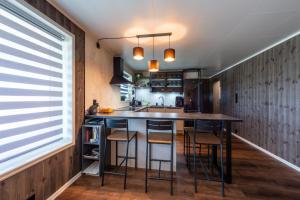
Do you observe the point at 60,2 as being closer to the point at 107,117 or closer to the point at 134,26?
the point at 134,26

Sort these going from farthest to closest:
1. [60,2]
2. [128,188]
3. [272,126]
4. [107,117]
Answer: [272,126] → [107,117] → [128,188] → [60,2]

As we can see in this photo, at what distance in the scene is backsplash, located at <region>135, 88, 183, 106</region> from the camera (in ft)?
21.2

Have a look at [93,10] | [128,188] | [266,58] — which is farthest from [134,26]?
[266,58]


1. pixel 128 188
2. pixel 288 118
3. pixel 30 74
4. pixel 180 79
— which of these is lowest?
pixel 128 188

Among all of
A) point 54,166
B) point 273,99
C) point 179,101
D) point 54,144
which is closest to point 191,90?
point 179,101

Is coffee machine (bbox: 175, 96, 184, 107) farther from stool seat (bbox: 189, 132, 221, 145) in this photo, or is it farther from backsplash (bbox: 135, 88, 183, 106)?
stool seat (bbox: 189, 132, 221, 145)

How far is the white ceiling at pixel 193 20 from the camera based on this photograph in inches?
73.4

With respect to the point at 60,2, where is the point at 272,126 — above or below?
below

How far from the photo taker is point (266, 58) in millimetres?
3521

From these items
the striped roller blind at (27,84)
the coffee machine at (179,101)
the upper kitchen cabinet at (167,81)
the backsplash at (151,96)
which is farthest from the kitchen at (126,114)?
the backsplash at (151,96)

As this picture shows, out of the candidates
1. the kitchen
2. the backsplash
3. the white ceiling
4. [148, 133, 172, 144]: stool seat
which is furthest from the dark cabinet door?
[148, 133, 172, 144]: stool seat

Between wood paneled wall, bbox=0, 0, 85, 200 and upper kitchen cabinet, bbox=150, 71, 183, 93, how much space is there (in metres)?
4.00

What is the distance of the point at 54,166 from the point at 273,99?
4.33 metres

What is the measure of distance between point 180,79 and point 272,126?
3512 millimetres
